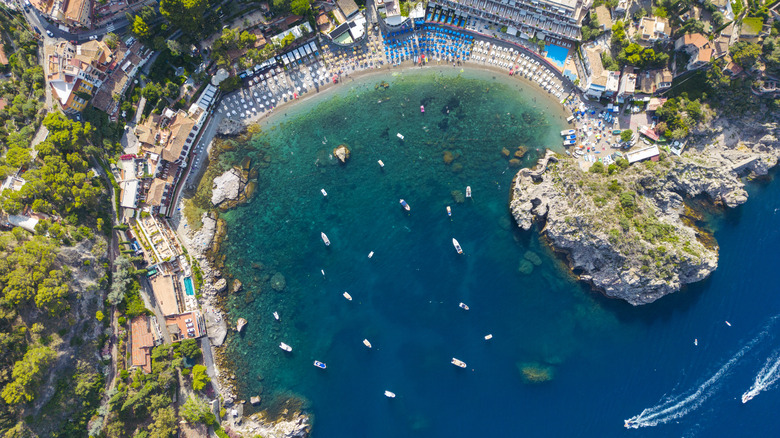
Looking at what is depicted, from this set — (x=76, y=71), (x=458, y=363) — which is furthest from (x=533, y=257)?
(x=76, y=71)

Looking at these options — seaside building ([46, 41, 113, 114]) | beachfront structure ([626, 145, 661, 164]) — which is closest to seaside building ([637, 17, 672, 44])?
beachfront structure ([626, 145, 661, 164])

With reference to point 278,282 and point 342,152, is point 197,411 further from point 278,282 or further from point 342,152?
point 342,152

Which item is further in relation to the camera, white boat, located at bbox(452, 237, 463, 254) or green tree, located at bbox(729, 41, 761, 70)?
white boat, located at bbox(452, 237, 463, 254)

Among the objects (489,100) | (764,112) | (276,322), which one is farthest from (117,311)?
(764,112)

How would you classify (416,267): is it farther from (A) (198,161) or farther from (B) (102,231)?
(B) (102,231)

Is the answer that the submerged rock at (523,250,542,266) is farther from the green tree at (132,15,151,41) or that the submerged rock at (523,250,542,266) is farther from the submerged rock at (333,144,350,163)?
the green tree at (132,15,151,41)

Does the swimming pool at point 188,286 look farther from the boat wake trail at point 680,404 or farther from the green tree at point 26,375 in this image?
the boat wake trail at point 680,404
